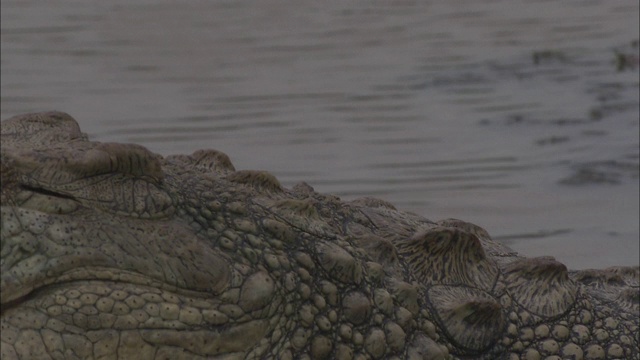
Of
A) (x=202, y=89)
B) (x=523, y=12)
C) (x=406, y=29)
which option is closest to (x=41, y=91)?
(x=202, y=89)

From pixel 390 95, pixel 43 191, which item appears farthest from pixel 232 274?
pixel 390 95

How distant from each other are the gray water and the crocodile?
2831 millimetres

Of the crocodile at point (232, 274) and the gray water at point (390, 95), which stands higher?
the crocodile at point (232, 274)

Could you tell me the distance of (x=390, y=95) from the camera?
401 inches

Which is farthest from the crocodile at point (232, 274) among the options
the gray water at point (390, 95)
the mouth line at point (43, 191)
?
the gray water at point (390, 95)

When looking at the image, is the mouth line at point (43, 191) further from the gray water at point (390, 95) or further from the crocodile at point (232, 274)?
the gray water at point (390, 95)

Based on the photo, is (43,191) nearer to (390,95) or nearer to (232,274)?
(232,274)

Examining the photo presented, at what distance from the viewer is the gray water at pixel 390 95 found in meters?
7.45

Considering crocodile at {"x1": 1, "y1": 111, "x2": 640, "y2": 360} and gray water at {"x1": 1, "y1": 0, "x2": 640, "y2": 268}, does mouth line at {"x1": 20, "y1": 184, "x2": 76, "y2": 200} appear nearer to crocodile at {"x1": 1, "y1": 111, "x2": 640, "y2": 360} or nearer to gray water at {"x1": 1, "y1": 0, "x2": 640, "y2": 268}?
crocodile at {"x1": 1, "y1": 111, "x2": 640, "y2": 360}

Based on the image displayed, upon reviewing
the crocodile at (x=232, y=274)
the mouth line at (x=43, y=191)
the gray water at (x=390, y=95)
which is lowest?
the gray water at (x=390, y=95)

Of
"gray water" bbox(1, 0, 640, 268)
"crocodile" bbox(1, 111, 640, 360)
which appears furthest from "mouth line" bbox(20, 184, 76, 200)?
"gray water" bbox(1, 0, 640, 268)

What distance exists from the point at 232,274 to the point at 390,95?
741cm

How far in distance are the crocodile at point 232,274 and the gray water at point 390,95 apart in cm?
283

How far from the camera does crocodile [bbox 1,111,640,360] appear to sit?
2682 millimetres
